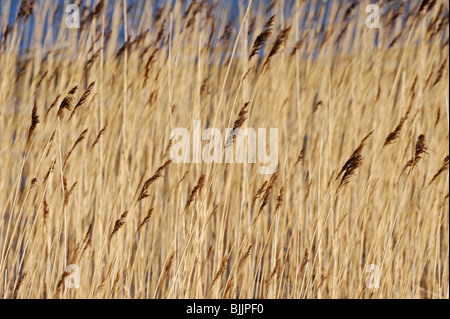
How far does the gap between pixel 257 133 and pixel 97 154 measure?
0.54m

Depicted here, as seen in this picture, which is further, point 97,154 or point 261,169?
point 261,169

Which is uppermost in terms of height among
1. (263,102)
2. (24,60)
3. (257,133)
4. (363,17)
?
(363,17)

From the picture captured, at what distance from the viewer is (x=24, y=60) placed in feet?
5.97

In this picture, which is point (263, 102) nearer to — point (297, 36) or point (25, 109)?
point (297, 36)

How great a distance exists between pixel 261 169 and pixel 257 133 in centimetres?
14

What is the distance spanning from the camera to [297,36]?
64.7 inches

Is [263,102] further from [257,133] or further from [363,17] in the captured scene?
[363,17]
